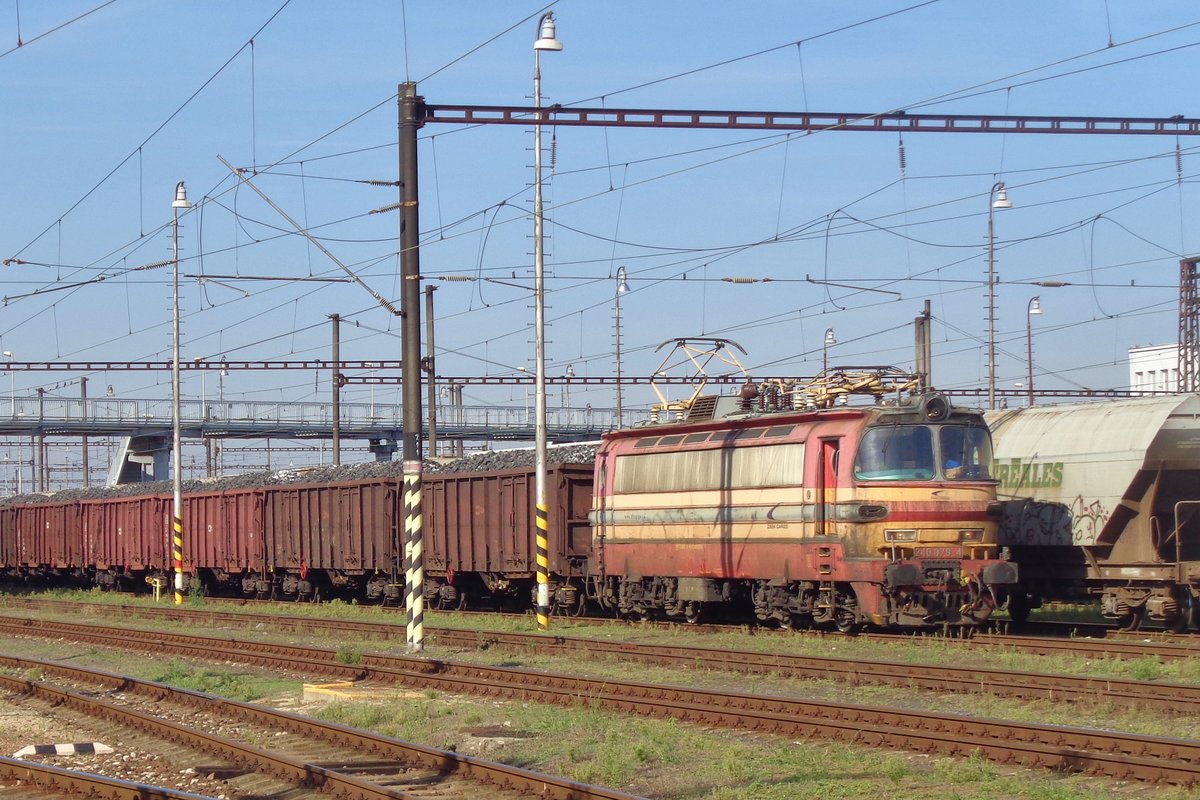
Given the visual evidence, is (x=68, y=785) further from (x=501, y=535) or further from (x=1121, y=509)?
(x=501, y=535)

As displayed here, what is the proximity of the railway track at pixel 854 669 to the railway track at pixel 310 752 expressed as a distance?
19.5 feet

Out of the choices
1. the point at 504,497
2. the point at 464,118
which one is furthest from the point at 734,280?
the point at 464,118

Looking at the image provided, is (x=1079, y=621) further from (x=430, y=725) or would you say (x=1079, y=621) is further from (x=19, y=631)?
(x=19, y=631)

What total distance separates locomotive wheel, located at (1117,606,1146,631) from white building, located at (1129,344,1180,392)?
246ft

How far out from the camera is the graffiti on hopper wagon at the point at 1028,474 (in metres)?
23.4

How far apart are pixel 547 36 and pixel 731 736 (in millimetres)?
14125

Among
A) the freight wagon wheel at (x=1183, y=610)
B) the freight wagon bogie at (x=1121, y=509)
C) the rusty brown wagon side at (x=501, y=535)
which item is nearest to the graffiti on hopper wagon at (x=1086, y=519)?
the freight wagon bogie at (x=1121, y=509)

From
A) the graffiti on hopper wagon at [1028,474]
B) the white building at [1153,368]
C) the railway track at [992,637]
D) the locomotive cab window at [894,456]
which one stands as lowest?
the railway track at [992,637]

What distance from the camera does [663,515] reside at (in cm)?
2514

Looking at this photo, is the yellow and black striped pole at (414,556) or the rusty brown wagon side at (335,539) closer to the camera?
the yellow and black striped pole at (414,556)

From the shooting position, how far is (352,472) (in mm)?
38844

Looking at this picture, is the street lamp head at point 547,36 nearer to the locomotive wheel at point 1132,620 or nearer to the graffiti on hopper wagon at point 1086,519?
the graffiti on hopper wagon at point 1086,519

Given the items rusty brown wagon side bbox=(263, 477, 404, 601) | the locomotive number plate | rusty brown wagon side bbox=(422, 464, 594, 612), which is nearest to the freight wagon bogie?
the locomotive number plate

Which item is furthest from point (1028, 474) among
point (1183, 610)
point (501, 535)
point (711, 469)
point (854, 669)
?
point (501, 535)
